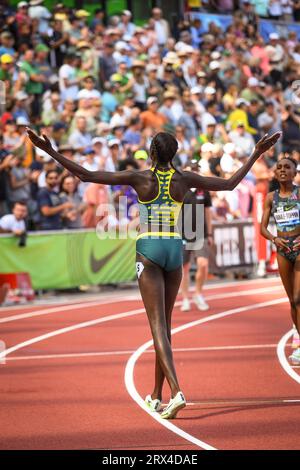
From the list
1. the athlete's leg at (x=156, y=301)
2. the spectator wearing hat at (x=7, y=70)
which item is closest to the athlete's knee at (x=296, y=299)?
the athlete's leg at (x=156, y=301)

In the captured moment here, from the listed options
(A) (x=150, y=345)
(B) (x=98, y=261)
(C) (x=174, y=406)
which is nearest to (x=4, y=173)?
(B) (x=98, y=261)

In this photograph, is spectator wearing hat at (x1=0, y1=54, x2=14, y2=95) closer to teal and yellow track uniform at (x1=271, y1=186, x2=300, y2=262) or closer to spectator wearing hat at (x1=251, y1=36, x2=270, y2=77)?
teal and yellow track uniform at (x1=271, y1=186, x2=300, y2=262)

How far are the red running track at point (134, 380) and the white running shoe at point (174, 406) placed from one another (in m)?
0.09

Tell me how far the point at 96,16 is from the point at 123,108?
3981 millimetres

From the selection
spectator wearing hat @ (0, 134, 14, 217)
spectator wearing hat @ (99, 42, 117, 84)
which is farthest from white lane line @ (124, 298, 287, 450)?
spectator wearing hat @ (99, 42, 117, 84)

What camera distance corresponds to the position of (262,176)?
78.5 feet

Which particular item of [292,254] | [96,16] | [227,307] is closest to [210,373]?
[292,254]

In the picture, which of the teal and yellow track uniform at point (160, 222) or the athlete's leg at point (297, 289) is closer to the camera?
the teal and yellow track uniform at point (160, 222)

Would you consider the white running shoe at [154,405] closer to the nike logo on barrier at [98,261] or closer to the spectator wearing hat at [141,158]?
the spectator wearing hat at [141,158]

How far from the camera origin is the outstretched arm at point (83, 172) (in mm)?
9094

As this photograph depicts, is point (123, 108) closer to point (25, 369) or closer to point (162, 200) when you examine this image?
point (25, 369)

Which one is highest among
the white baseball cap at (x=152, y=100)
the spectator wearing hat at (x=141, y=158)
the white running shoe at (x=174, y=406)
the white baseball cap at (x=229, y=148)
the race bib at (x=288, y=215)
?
the white baseball cap at (x=152, y=100)

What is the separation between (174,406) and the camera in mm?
9328

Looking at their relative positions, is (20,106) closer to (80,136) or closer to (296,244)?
(80,136)
